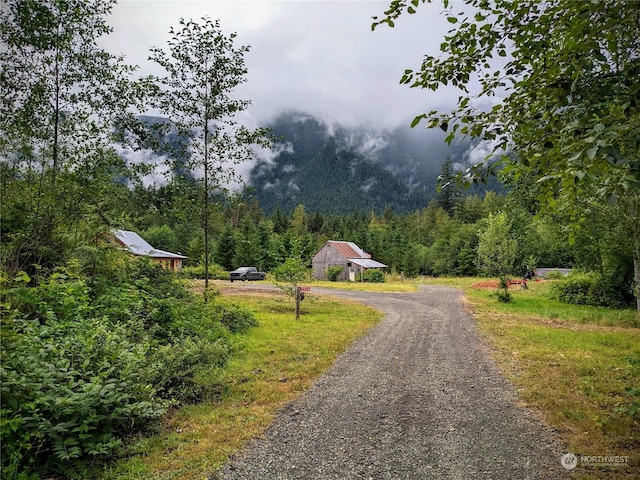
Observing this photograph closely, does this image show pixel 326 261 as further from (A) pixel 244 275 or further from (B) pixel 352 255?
(A) pixel 244 275

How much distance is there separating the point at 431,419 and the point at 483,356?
459 cm

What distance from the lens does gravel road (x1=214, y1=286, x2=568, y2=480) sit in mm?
4059

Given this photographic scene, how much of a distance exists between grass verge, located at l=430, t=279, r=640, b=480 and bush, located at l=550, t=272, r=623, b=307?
4.33m

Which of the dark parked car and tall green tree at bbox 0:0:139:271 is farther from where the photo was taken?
the dark parked car

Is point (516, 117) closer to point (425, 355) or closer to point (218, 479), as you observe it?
point (218, 479)

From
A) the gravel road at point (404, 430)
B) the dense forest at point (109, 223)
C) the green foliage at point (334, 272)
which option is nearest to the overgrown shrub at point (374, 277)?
the green foliage at point (334, 272)

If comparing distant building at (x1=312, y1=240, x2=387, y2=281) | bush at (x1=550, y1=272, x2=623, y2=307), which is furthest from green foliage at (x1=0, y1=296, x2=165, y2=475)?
distant building at (x1=312, y1=240, x2=387, y2=281)

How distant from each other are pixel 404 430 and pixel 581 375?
491cm

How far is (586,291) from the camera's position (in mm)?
21688

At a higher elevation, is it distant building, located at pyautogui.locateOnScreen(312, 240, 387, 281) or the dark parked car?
distant building, located at pyautogui.locateOnScreen(312, 240, 387, 281)

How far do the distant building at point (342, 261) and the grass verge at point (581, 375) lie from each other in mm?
30504

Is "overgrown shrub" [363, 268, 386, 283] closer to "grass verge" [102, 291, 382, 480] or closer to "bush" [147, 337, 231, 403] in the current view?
"grass verge" [102, 291, 382, 480]

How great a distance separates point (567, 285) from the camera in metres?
22.8

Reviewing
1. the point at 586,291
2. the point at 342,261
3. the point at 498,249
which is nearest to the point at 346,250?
the point at 342,261
